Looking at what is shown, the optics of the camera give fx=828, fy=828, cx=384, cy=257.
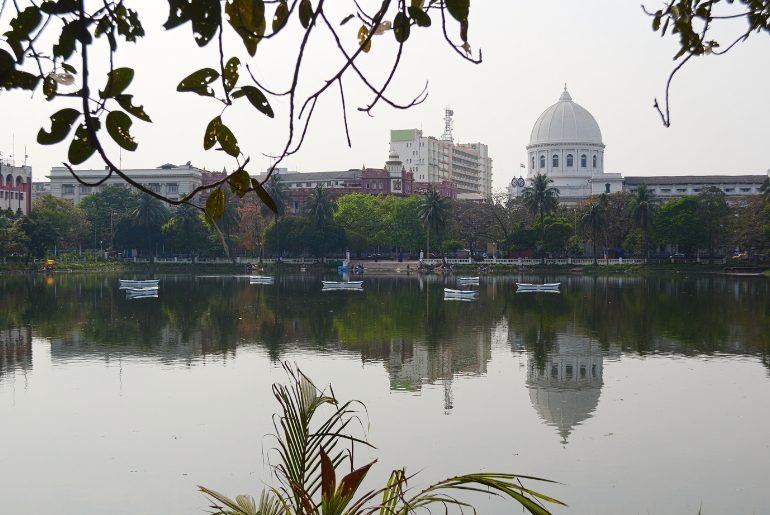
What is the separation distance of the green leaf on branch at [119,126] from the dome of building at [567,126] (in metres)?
94.4

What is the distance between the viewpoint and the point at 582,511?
914cm

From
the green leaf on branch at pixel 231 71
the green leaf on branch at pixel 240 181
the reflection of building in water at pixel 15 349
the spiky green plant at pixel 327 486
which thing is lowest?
the reflection of building in water at pixel 15 349

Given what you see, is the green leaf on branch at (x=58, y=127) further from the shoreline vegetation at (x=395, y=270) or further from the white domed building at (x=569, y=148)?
the white domed building at (x=569, y=148)

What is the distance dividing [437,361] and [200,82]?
16989 mm

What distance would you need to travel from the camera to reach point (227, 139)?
2121 mm

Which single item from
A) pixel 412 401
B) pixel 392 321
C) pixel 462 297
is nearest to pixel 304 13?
Result: pixel 412 401

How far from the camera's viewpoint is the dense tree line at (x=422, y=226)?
2490 inches

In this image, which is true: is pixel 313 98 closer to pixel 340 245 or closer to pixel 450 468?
pixel 450 468

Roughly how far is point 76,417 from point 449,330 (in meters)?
13.4

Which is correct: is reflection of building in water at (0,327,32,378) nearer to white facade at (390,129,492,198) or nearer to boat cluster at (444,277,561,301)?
boat cluster at (444,277,561,301)

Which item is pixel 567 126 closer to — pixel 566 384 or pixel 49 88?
pixel 566 384

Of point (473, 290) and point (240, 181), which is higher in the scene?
point (240, 181)

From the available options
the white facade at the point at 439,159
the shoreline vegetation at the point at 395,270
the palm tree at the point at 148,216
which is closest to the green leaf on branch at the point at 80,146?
the shoreline vegetation at the point at 395,270

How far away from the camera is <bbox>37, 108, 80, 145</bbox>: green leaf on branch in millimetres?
1841
